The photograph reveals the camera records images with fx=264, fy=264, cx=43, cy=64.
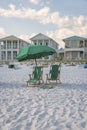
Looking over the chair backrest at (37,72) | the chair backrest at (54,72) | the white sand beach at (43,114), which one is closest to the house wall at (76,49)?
the chair backrest at (54,72)

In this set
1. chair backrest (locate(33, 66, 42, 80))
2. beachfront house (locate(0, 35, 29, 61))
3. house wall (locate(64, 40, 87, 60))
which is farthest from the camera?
beachfront house (locate(0, 35, 29, 61))

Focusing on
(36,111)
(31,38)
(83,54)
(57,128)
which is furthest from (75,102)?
(31,38)

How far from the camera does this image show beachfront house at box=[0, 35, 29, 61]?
214 ft

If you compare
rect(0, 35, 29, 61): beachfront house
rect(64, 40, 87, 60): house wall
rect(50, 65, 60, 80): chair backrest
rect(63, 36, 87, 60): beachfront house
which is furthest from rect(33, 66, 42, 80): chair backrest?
rect(0, 35, 29, 61): beachfront house

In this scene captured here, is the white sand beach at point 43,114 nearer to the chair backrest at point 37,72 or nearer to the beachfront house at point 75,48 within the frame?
the chair backrest at point 37,72

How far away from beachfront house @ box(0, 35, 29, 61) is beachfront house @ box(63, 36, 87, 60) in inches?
552

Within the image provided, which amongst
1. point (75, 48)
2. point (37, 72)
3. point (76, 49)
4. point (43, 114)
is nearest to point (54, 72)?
point (37, 72)

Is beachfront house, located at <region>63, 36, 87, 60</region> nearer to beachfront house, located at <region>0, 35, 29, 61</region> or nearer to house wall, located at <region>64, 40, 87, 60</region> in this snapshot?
house wall, located at <region>64, 40, 87, 60</region>

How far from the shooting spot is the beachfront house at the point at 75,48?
5472 cm

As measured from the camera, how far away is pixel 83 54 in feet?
179

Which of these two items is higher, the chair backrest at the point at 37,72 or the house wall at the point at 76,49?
the house wall at the point at 76,49

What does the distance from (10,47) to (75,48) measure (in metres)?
18.5

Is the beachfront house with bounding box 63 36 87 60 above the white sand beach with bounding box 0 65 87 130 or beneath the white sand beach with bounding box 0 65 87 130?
above

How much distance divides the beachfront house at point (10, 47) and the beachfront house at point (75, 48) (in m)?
14.0
